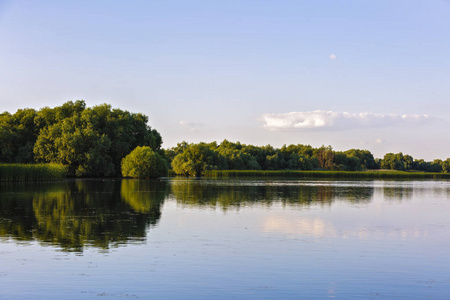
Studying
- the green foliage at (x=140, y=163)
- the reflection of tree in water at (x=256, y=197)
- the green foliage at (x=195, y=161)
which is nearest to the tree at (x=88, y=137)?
the green foliage at (x=140, y=163)

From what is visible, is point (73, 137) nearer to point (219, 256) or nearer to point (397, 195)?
point (397, 195)

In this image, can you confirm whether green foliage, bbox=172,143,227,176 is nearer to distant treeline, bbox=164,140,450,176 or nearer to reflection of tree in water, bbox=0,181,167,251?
distant treeline, bbox=164,140,450,176

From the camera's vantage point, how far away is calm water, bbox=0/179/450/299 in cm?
973

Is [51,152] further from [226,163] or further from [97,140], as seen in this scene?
[226,163]

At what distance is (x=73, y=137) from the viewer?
70625mm

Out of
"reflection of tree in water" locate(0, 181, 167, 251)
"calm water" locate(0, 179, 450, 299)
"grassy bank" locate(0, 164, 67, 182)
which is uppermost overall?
"grassy bank" locate(0, 164, 67, 182)

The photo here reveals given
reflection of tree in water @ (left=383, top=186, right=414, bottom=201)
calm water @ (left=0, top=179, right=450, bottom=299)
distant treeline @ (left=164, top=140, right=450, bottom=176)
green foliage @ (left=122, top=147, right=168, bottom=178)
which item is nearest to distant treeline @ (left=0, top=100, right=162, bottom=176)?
green foliage @ (left=122, top=147, right=168, bottom=178)

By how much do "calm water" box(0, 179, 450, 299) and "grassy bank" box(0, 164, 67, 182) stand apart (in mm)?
30015

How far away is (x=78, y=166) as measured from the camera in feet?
242

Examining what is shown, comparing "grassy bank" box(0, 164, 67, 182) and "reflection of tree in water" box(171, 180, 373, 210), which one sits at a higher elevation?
"grassy bank" box(0, 164, 67, 182)

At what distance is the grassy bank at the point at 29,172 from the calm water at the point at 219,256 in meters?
30.0

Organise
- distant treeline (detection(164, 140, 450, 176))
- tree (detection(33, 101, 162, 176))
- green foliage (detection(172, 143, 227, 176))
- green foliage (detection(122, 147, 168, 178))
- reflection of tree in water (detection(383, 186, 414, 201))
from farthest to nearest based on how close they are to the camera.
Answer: distant treeline (detection(164, 140, 450, 176)) → green foliage (detection(172, 143, 227, 176)) → green foliage (detection(122, 147, 168, 178)) → tree (detection(33, 101, 162, 176)) → reflection of tree in water (detection(383, 186, 414, 201))

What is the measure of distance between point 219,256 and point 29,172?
152ft

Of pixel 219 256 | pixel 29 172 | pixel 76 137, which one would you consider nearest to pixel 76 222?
pixel 219 256
